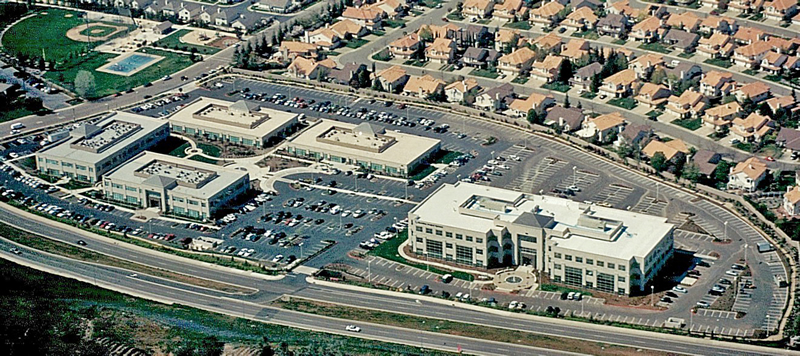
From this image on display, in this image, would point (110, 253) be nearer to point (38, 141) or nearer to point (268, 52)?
point (38, 141)

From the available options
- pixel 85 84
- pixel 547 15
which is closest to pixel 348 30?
pixel 547 15

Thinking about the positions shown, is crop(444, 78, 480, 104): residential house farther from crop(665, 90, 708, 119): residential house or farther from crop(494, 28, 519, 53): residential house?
crop(665, 90, 708, 119): residential house

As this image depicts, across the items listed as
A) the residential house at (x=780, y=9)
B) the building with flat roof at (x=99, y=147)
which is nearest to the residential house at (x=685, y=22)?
the residential house at (x=780, y=9)

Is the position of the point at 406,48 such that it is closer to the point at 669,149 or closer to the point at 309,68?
the point at 309,68

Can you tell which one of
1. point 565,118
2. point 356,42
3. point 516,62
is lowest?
point 356,42

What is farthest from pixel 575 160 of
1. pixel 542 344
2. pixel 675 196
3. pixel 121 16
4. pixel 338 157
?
pixel 121 16

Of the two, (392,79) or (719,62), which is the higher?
(719,62)

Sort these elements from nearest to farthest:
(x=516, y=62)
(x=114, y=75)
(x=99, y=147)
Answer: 1. (x=99, y=147)
2. (x=516, y=62)
3. (x=114, y=75)

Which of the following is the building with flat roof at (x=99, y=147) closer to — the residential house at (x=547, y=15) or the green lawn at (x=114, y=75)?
the green lawn at (x=114, y=75)

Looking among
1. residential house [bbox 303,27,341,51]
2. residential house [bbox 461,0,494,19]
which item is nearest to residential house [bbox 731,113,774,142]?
residential house [bbox 461,0,494,19]
